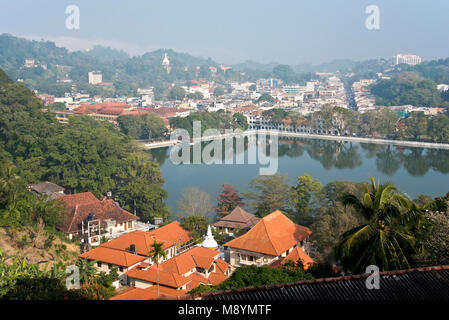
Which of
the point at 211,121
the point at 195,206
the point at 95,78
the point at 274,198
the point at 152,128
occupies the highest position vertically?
the point at 95,78

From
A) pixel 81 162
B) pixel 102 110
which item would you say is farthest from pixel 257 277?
pixel 102 110

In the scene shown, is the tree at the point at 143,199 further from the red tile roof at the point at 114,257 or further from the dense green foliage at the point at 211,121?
the dense green foliage at the point at 211,121

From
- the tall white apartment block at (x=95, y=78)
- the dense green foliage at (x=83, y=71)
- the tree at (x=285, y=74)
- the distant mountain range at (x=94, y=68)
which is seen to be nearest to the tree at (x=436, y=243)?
the dense green foliage at (x=83, y=71)

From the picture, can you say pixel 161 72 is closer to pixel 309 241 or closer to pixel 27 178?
pixel 27 178

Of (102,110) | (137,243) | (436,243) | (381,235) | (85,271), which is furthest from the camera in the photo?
(102,110)

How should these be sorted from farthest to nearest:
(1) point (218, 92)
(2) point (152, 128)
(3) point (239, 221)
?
1. (1) point (218, 92)
2. (2) point (152, 128)
3. (3) point (239, 221)

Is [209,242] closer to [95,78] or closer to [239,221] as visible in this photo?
[239,221]

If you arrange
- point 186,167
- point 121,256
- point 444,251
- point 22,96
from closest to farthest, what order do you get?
point 444,251 → point 121,256 → point 22,96 → point 186,167

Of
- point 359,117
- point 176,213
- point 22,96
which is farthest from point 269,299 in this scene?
point 359,117
